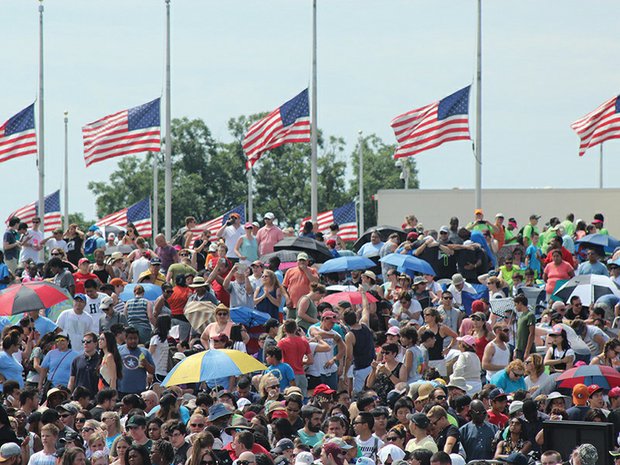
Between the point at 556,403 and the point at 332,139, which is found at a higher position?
the point at 332,139

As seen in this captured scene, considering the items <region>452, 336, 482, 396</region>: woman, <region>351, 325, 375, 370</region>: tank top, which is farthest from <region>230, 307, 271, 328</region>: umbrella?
<region>452, 336, 482, 396</region>: woman

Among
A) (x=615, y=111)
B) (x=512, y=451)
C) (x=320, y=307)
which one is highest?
(x=615, y=111)

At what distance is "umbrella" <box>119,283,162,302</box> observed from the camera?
21438mm

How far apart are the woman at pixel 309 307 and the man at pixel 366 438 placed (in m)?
5.81

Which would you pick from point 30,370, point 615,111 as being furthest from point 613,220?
point 30,370

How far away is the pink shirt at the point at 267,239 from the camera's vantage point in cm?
2608

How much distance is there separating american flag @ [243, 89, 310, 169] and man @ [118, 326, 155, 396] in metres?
14.0

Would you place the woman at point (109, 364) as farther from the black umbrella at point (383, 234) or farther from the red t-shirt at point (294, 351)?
the black umbrella at point (383, 234)

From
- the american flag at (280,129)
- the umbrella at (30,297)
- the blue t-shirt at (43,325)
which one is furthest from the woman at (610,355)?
the american flag at (280,129)

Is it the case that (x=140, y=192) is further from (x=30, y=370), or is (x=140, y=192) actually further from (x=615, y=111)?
(x=30, y=370)

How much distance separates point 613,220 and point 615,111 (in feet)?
59.5

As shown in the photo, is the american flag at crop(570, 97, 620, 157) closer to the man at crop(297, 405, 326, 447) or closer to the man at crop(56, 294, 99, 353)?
the man at crop(56, 294, 99, 353)

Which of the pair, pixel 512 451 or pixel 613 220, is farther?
pixel 613 220

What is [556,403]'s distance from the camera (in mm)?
15227
